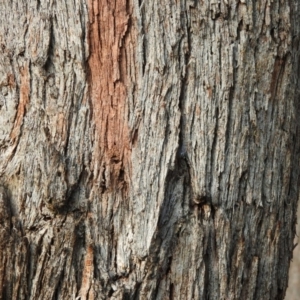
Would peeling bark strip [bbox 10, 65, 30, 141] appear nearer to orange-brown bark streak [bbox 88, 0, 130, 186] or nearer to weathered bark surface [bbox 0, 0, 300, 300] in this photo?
weathered bark surface [bbox 0, 0, 300, 300]

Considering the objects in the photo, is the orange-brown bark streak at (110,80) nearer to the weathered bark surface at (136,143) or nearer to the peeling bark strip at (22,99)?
the weathered bark surface at (136,143)

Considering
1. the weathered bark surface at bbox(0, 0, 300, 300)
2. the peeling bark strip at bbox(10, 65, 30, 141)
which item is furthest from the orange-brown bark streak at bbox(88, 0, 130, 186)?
the peeling bark strip at bbox(10, 65, 30, 141)

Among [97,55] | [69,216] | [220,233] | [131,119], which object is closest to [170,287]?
[220,233]

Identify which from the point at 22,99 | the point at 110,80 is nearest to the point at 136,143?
the point at 110,80

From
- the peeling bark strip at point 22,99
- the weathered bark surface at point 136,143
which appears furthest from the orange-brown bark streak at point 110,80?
the peeling bark strip at point 22,99

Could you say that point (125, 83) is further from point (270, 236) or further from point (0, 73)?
point (270, 236)

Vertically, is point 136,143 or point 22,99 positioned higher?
point 22,99

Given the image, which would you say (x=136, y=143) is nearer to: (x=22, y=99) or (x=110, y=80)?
(x=110, y=80)
